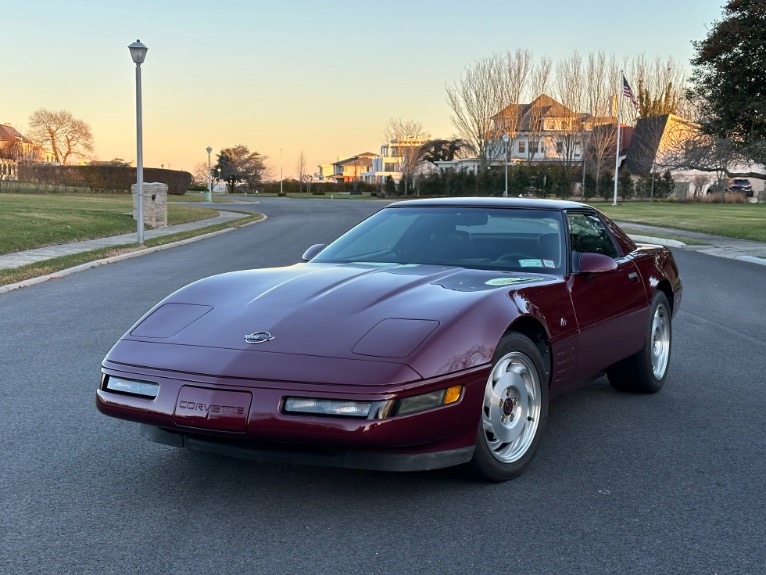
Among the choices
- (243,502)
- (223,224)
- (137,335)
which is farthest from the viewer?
(223,224)

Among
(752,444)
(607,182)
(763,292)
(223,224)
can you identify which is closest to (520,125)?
(607,182)

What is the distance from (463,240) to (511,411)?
1379 millimetres

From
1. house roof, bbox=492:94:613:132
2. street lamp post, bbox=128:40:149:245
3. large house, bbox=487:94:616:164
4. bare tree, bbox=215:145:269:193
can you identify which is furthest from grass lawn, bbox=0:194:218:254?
bare tree, bbox=215:145:269:193

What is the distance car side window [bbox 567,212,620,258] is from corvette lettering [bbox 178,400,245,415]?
2.56 meters

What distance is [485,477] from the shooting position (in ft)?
12.6

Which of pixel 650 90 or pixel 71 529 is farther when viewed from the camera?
pixel 650 90

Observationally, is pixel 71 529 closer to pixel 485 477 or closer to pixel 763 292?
pixel 485 477

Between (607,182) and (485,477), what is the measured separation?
59.6 meters

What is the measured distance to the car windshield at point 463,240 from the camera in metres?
4.85

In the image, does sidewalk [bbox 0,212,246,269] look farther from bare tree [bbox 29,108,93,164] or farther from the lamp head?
bare tree [bbox 29,108,93,164]

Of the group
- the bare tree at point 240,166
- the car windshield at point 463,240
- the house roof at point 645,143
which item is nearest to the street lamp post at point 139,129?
the car windshield at point 463,240

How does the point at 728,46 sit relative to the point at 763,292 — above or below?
above

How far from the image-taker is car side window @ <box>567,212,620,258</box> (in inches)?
204

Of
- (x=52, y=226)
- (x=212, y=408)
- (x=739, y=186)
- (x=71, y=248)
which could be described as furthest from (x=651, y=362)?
(x=739, y=186)
